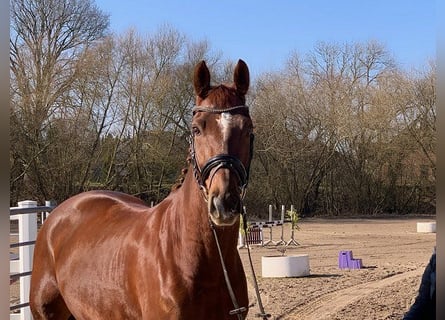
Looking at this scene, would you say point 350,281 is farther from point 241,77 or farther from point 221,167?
point 221,167

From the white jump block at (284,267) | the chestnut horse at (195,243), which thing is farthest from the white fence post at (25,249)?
the white jump block at (284,267)

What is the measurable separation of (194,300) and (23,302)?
327 cm

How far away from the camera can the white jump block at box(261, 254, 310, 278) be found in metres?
9.77

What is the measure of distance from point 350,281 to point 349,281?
→ 0.02 m

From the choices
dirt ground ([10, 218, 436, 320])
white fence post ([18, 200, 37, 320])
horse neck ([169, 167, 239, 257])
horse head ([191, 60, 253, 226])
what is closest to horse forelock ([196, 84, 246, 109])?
horse head ([191, 60, 253, 226])

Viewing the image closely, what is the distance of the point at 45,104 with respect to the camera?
682 inches

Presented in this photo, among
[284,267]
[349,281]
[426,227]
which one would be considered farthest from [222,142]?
[426,227]

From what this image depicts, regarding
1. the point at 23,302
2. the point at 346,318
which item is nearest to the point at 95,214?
the point at 23,302

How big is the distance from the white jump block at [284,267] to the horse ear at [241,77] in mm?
7514

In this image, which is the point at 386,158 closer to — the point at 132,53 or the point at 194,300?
the point at 132,53

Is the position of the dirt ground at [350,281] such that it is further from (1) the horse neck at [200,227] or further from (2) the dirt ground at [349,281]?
(1) the horse neck at [200,227]

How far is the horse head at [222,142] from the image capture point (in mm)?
2111

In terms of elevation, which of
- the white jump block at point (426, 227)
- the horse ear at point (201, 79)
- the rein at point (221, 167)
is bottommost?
the white jump block at point (426, 227)

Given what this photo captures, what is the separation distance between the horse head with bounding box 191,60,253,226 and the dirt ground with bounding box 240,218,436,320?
4.73 metres
